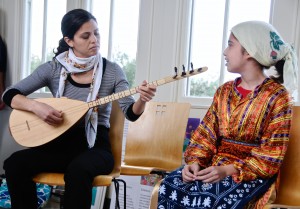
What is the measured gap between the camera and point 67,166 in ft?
5.23

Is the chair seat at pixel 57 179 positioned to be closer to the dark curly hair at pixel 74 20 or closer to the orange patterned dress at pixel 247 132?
the orange patterned dress at pixel 247 132

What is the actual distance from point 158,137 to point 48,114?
67 centimetres

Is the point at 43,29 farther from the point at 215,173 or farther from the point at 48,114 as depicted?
the point at 215,173

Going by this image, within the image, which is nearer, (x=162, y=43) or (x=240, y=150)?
(x=240, y=150)

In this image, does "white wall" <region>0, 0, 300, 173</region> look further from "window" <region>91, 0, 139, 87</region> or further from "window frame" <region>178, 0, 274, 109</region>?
"window" <region>91, 0, 139, 87</region>

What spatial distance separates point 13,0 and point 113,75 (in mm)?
1960

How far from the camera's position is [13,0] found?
321 centimetres

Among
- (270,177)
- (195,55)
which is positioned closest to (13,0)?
(195,55)

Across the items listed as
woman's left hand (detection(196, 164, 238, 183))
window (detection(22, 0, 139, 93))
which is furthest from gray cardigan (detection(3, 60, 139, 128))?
window (detection(22, 0, 139, 93))

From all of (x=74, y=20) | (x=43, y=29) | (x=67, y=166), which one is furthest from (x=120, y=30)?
(x=67, y=166)

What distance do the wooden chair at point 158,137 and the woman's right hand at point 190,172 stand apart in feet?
1.73

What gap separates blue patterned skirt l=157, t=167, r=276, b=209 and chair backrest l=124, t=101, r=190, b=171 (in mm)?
591

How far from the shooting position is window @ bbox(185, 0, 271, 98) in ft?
7.49

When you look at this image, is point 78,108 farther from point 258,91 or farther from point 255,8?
point 255,8
